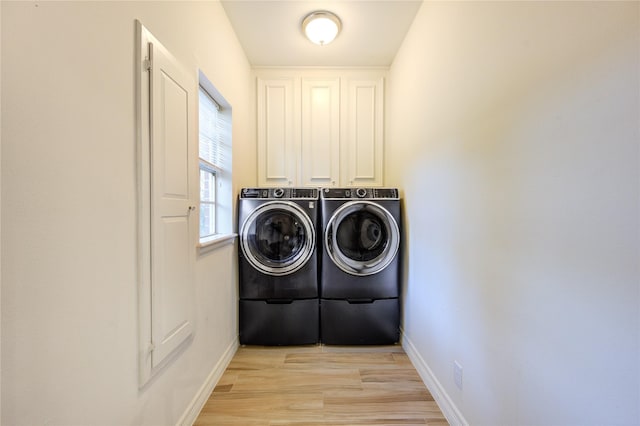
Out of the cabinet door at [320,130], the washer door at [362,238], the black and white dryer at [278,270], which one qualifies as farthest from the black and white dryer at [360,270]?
the cabinet door at [320,130]

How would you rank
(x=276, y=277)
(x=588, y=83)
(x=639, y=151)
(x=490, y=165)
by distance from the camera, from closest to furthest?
(x=639, y=151) < (x=588, y=83) < (x=490, y=165) < (x=276, y=277)

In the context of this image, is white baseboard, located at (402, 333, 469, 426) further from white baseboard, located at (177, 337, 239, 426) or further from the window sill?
the window sill

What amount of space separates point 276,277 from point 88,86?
1.67 m

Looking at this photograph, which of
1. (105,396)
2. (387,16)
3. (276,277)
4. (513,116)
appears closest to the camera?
(105,396)

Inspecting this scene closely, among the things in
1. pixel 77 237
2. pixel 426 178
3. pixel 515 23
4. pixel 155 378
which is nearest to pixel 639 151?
pixel 515 23

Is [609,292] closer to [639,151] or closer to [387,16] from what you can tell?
[639,151]

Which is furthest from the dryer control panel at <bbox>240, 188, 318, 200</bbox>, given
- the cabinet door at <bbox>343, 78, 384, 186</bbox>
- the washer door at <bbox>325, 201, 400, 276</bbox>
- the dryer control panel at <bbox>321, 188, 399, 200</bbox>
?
the cabinet door at <bbox>343, 78, 384, 186</bbox>

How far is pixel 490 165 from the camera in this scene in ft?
3.52

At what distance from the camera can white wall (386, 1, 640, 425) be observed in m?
0.61

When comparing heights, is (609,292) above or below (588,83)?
below

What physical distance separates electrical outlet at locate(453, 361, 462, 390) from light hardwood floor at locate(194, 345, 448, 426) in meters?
0.28

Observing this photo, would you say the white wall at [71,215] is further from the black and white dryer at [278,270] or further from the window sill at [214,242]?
the black and white dryer at [278,270]

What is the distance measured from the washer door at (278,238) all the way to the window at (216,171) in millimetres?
194

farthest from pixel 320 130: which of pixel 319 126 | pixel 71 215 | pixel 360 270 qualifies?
pixel 71 215
